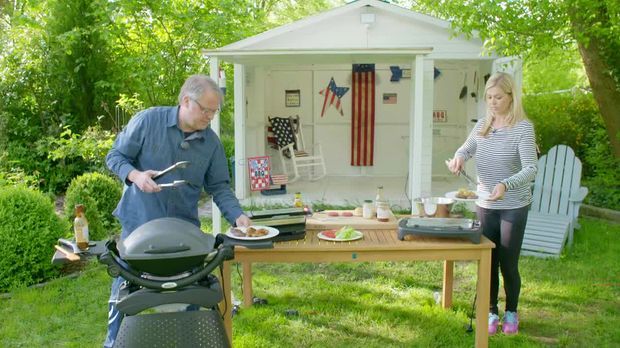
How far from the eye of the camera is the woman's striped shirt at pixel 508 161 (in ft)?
10.7

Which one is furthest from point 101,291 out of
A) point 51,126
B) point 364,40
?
point 51,126

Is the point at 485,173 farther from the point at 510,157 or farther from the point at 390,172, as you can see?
the point at 390,172

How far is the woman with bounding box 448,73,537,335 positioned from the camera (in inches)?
129

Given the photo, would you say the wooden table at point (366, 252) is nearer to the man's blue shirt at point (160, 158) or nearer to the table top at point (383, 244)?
the table top at point (383, 244)

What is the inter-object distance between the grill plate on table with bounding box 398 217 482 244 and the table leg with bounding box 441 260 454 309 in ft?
2.94

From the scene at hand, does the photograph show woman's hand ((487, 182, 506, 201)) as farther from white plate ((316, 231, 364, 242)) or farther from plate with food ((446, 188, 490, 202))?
white plate ((316, 231, 364, 242))

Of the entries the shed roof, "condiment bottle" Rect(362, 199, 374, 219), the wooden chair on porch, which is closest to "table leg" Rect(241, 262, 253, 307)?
"condiment bottle" Rect(362, 199, 374, 219)

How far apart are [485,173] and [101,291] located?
2.94 meters

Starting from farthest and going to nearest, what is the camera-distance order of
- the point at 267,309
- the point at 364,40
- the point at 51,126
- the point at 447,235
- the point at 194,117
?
the point at 51,126
the point at 364,40
the point at 267,309
the point at 447,235
the point at 194,117

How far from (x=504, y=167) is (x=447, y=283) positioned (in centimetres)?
108

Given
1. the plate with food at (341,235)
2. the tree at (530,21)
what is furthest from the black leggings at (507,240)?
the tree at (530,21)

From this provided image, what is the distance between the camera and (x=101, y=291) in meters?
4.53

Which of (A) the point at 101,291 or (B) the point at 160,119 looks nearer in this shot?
(B) the point at 160,119

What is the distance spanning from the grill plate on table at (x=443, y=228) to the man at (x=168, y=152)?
0.97m
